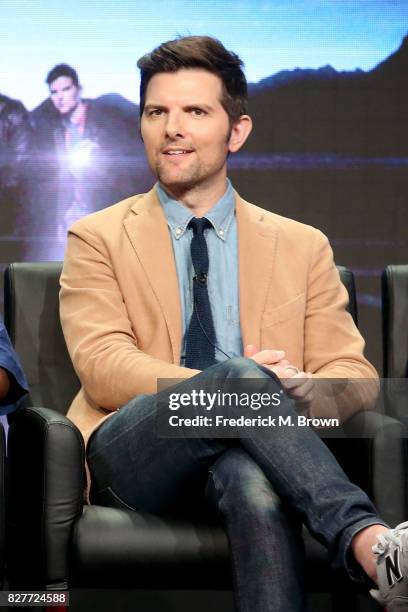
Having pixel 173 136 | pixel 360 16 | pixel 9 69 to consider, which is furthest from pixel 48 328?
pixel 360 16

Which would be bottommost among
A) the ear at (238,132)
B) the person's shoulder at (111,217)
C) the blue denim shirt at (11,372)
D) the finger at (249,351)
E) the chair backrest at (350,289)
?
the blue denim shirt at (11,372)

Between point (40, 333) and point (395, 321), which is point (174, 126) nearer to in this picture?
point (40, 333)

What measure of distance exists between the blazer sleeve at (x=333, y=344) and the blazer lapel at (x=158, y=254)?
0.33m

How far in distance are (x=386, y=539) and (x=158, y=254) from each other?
1.04 meters

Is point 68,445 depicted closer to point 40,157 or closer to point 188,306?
point 188,306

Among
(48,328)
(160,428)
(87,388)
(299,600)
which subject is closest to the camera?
(299,600)

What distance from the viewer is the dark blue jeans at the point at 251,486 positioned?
2.03 metres

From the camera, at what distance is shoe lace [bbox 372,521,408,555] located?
6.22 ft

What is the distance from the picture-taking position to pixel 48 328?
2.93 m

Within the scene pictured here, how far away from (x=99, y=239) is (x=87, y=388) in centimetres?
37

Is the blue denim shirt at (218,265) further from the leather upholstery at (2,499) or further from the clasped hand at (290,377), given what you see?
the leather upholstery at (2,499)

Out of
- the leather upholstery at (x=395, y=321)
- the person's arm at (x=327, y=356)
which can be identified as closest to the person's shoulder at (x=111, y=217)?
the person's arm at (x=327, y=356)

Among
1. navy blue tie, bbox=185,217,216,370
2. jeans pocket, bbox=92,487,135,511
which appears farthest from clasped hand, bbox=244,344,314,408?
jeans pocket, bbox=92,487,135,511

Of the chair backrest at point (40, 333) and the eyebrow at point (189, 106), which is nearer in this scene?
the eyebrow at point (189, 106)
